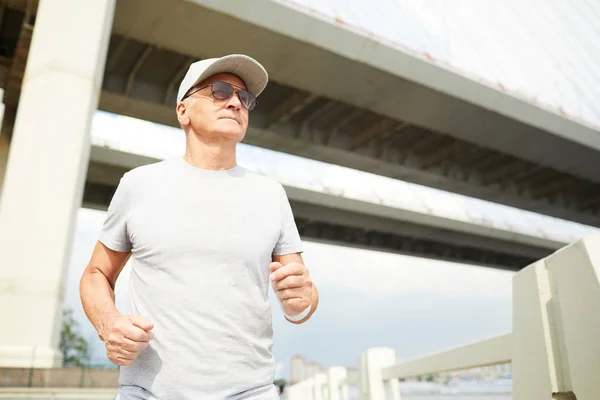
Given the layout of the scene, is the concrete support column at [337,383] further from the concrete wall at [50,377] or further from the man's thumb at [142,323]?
the man's thumb at [142,323]

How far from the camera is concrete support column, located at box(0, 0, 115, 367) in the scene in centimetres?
706

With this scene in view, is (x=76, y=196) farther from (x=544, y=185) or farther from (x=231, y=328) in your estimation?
(x=544, y=185)

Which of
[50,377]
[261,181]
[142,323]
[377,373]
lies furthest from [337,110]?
[142,323]

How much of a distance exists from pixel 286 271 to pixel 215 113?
25.2 inches

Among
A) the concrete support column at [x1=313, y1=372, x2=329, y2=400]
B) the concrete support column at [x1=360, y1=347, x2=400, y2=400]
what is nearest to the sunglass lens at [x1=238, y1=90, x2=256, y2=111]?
the concrete support column at [x1=360, y1=347, x2=400, y2=400]

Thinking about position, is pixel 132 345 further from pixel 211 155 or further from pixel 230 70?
pixel 230 70

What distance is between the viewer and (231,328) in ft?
5.17

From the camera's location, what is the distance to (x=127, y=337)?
4.70 feet

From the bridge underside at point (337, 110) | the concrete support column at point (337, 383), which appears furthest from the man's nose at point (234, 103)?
the bridge underside at point (337, 110)

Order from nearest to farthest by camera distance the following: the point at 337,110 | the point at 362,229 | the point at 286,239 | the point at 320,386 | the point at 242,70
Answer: the point at 286,239 → the point at 242,70 → the point at 320,386 → the point at 337,110 → the point at 362,229

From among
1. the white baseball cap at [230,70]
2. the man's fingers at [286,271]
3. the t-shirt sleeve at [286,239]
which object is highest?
the white baseball cap at [230,70]

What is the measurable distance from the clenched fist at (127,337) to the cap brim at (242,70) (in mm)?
868

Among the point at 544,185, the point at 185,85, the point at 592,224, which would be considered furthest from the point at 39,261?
the point at 592,224

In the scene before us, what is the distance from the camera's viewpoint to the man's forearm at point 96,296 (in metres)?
1.67
